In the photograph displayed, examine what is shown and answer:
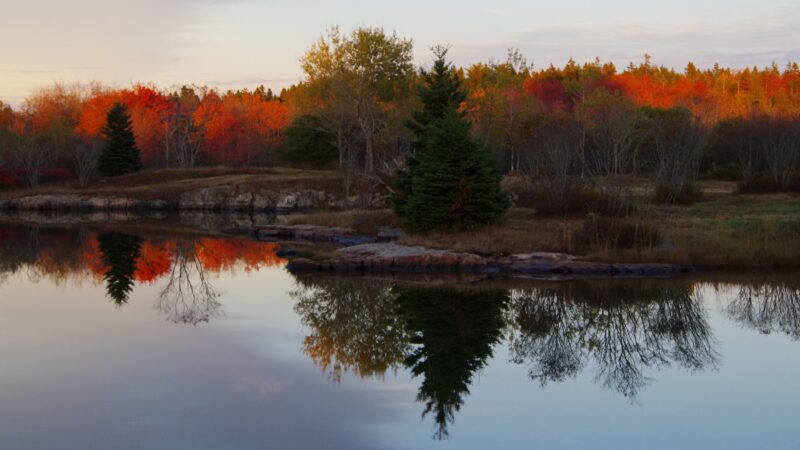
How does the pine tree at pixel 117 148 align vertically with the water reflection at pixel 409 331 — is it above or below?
above

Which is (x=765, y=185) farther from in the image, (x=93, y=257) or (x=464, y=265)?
(x=93, y=257)

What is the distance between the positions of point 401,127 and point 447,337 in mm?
34901

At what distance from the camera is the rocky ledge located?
21.3 meters

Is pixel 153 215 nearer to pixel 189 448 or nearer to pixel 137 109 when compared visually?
pixel 137 109

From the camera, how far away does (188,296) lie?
20656 millimetres

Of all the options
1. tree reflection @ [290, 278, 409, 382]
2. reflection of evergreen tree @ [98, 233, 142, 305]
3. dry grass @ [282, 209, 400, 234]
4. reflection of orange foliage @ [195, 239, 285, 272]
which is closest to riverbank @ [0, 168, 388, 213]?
dry grass @ [282, 209, 400, 234]

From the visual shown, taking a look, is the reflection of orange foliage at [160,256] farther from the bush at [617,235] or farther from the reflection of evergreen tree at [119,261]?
the bush at [617,235]

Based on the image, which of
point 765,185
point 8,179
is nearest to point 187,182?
point 8,179

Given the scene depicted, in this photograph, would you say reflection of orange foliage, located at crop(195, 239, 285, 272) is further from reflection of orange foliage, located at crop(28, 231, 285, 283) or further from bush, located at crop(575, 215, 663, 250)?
bush, located at crop(575, 215, 663, 250)

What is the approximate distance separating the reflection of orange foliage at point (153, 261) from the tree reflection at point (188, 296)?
0.36 meters

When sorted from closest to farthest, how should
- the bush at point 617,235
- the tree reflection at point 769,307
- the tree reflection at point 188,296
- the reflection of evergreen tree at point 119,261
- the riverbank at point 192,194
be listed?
the tree reflection at point 769,307 < the tree reflection at point 188,296 < the reflection of evergreen tree at point 119,261 < the bush at point 617,235 < the riverbank at point 192,194

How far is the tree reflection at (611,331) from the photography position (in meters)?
12.8

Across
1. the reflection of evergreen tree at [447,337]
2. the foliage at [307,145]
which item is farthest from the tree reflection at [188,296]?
the foliage at [307,145]

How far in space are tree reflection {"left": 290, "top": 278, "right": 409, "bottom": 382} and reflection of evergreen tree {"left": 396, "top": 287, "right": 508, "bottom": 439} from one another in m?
0.32
